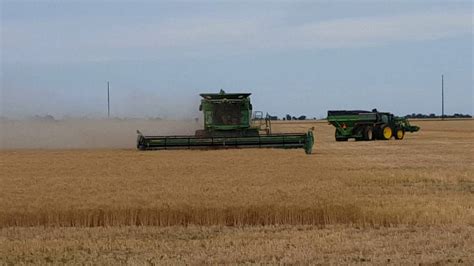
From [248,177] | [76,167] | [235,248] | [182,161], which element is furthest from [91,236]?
[182,161]

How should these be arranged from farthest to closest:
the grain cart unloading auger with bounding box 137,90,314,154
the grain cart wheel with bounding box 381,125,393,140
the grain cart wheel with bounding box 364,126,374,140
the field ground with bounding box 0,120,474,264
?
the grain cart wheel with bounding box 381,125,393,140
the grain cart wheel with bounding box 364,126,374,140
the grain cart unloading auger with bounding box 137,90,314,154
the field ground with bounding box 0,120,474,264

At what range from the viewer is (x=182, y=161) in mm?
25625

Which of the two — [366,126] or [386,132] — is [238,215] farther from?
[386,132]

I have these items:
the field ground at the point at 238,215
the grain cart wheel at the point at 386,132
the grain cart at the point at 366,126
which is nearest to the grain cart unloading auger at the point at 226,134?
the field ground at the point at 238,215

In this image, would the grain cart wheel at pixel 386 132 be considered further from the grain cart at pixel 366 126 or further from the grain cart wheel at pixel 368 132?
the grain cart wheel at pixel 368 132

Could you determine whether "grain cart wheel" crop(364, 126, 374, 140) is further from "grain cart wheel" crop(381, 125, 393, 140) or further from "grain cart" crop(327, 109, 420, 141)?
"grain cart wheel" crop(381, 125, 393, 140)

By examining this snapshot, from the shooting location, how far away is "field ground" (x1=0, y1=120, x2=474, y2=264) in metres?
10.1

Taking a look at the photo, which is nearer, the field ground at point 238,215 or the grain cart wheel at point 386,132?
the field ground at point 238,215

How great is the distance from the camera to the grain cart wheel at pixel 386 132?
47.8 meters

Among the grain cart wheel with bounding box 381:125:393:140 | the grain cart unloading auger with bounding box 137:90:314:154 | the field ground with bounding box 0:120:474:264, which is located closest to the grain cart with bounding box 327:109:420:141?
the grain cart wheel with bounding box 381:125:393:140

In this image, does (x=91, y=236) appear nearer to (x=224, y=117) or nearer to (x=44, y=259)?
(x=44, y=259)

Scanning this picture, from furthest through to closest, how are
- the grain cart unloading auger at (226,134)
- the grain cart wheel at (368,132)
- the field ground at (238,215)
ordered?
the grain cart wheel at (368,132), the grain cart unloading auger at (226,134), the field ground at (238,215)

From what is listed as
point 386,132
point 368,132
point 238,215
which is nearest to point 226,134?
point 368,132

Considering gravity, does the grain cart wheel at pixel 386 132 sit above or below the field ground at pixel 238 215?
above
